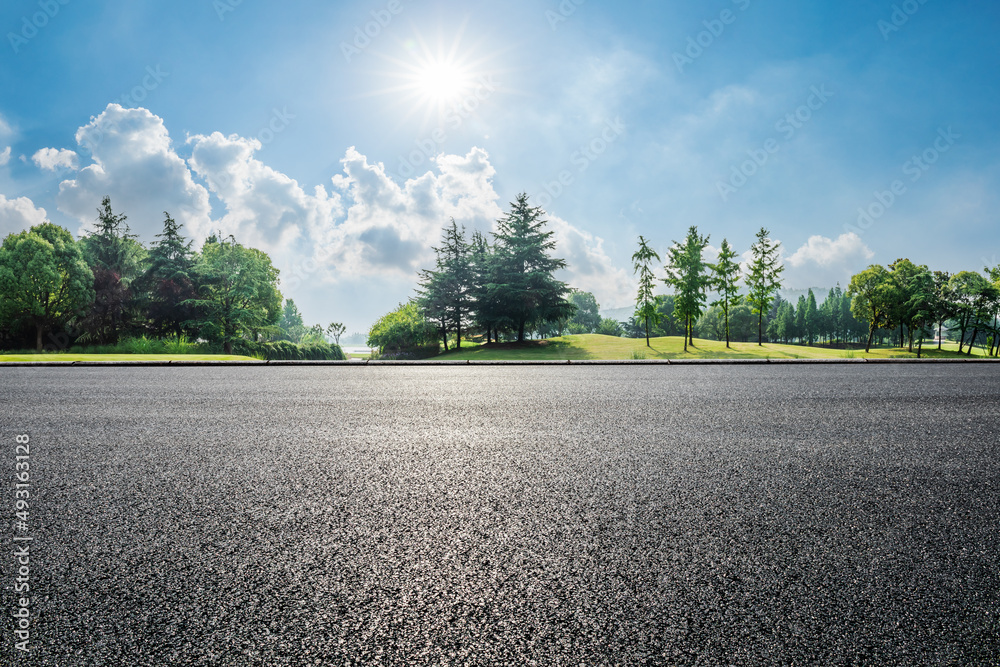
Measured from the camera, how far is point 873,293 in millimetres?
41656

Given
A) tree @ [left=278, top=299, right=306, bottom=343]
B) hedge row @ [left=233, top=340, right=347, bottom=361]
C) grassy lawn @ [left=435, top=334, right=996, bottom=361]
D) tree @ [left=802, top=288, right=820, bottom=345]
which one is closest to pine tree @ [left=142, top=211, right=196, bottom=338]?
hedge row @ [left=233, top=340, right=347, bottom=361]

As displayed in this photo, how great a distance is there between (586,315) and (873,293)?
50.3 m

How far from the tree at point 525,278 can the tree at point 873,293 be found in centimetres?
3225

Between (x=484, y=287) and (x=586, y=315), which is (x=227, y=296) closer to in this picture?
(x=484, y=287)

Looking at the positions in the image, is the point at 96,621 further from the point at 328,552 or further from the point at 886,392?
the point at 886,392

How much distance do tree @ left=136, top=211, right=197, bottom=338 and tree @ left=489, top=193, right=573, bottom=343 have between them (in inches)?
850

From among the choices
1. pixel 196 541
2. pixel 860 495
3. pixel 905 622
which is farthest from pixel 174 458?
Result: pixel 860 495

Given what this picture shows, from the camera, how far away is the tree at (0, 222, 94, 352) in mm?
27109

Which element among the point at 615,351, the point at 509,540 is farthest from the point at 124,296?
the point at 509,540

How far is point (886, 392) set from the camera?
7422 millimetres

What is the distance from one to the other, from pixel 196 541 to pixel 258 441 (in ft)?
7.07

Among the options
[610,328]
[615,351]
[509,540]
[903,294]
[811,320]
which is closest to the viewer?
[509,540]

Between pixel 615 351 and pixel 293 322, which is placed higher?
pixel 293 322

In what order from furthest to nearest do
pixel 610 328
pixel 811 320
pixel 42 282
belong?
pixel 610 328, pixel 811 320, pixel 42 282
